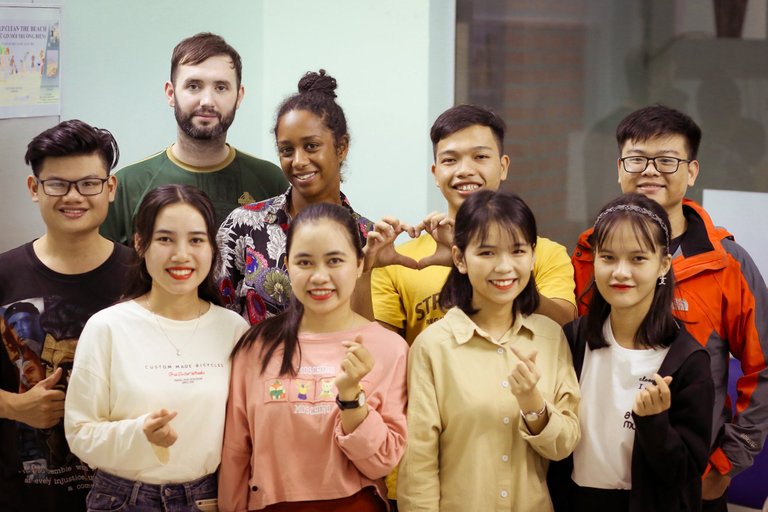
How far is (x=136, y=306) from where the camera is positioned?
7.32 feet

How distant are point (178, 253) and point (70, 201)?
37 centimetres

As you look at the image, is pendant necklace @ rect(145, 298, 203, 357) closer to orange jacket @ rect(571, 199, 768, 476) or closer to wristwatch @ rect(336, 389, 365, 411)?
wristwatch @ rect(336, 389, 365, 411)

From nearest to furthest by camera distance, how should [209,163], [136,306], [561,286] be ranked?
[136,306], [561,286], [209,163]

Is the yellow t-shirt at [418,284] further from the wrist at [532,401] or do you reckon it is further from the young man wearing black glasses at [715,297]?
the wrist at [532,401]

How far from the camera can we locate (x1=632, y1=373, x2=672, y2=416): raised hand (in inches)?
79.7

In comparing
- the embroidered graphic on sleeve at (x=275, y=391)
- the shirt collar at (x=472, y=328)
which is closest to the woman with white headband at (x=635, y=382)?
the shirt collar at (x=472, y=328)

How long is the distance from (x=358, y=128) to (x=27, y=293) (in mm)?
2081

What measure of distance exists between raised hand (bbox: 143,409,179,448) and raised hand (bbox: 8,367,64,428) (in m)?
→ 0.40

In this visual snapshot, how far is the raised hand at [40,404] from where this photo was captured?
7.48ft

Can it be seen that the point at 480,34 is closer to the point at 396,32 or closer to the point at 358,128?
the point at 396,32

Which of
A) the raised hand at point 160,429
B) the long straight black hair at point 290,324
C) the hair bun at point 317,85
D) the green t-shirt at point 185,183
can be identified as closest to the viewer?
the raised hand at point 160,429

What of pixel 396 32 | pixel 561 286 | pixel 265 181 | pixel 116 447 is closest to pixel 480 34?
pixel 396 32

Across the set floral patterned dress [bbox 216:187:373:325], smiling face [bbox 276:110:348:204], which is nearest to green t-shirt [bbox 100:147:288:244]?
floral patterned dress [bbox 216:187:373:325]

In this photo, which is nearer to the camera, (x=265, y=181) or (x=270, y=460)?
(x=270, y=460)
